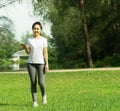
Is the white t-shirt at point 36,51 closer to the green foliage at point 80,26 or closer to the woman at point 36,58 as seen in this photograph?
the woman at point 36,58

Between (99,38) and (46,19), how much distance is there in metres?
13.2

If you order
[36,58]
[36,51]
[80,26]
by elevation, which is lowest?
[36,58]

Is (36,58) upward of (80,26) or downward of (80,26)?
downward

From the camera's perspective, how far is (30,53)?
11.0 m

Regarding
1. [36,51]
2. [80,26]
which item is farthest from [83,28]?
[36,51]

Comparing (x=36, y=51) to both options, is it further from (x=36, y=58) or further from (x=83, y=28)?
(x=83, y=28)

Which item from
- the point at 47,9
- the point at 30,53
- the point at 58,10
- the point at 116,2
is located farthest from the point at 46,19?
the point at 30,53

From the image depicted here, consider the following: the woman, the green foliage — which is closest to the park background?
the green foliage

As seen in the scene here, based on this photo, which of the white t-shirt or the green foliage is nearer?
the white t-shirt

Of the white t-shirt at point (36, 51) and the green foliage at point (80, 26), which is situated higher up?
the green foliage at point (80, 26)

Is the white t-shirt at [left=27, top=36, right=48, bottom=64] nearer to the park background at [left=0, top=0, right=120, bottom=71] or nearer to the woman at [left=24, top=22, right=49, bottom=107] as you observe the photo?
the woman at [left=24, top=22, right=49, bottom=107]

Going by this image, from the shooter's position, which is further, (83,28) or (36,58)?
(83,28)

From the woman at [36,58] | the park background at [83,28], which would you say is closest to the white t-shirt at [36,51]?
the woman at [36,58]

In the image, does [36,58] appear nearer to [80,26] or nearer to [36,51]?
[36,51]
